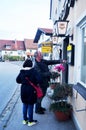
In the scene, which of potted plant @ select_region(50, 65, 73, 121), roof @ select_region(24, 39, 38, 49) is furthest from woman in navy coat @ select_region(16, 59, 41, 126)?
roof @ select_region(24, 39, 38, 49)

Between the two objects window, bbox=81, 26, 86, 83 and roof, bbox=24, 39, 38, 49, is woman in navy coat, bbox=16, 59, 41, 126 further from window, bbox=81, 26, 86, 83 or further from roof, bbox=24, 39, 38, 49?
roof, bbox=24, 39, 38, 49

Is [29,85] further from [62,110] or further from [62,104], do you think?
[62,104]

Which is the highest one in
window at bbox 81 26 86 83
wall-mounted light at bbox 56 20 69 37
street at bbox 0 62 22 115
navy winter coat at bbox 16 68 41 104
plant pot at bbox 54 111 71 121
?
wall-mounted light at bbox 56 20 69 37

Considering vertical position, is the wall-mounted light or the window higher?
the wall-mounted light

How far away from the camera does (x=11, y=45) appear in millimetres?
84625

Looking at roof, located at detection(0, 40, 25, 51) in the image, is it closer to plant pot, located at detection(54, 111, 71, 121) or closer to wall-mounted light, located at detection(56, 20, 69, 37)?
wall-mounted light, located at detection(56, 20, 69, 37)

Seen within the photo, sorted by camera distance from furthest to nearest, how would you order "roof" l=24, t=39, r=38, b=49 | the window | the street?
1. "roof" l=24, t=39, r=38, b=49
2. the street
3. the window

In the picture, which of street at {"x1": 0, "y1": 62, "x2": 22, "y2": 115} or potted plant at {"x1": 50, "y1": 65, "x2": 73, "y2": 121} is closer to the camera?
potted plant at {"x1": 50, "y1": 65, "x2": 73, "y2": 121}

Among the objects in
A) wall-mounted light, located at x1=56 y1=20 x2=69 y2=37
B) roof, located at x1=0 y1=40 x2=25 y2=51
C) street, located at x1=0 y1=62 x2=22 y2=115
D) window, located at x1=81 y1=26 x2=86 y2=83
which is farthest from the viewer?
Result: roof, located at x1=0 y1=40 x2=25 y2=51

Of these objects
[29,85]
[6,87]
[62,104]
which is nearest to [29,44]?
[6,87]

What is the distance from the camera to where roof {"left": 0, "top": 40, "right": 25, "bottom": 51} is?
273ft

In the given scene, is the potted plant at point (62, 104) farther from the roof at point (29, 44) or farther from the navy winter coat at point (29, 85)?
the roof at point (29, 44)

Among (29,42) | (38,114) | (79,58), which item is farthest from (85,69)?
(29,42)

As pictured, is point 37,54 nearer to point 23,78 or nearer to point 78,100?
point 23,78
